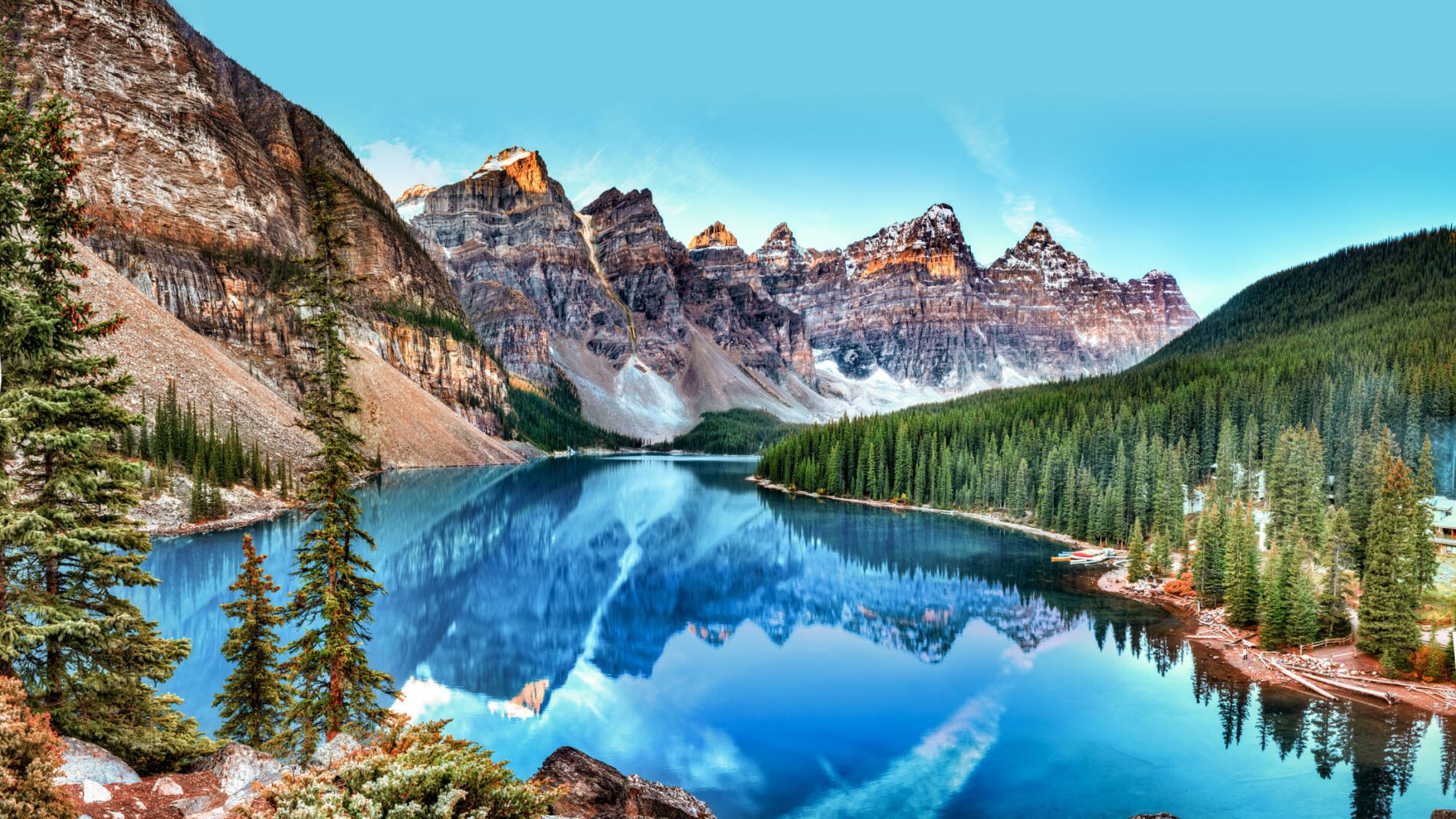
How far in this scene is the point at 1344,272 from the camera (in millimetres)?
112688

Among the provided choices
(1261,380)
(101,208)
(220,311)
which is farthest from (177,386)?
(1261,380)

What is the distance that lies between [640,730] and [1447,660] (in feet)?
101

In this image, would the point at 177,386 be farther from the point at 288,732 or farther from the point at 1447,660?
the point at 1447,660

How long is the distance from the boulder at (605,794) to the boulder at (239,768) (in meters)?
3.68

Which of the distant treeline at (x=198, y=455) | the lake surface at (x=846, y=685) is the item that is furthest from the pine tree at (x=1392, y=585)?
the distant treeline at (x=198, y=455)

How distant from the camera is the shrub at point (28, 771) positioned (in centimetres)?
664

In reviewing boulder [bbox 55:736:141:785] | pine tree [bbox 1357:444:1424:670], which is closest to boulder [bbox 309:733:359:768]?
boulder [bbox 55:736:141:785]

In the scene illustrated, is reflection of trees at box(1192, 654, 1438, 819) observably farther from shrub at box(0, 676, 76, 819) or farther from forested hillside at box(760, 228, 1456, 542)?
forested hillside at box(760, 228, 1456, 542)

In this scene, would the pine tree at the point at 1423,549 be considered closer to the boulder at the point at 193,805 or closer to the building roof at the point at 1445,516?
the building roof at the point at 1445,516

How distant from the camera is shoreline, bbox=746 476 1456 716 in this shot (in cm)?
2647

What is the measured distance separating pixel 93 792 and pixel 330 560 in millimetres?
7263

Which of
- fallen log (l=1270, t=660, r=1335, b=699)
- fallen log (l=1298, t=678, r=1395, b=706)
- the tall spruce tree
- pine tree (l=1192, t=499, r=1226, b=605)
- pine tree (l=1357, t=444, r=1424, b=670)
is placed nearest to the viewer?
the tall spruce tree

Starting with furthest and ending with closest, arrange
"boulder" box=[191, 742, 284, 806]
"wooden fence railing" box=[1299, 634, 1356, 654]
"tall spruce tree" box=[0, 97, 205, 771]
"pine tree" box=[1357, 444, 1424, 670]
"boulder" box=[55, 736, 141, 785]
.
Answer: "wooden fence railing" box=[1299, 634, 1356, 654] → "pine tree" box=[1357, 444, 1424, 670] → "tall spruce tree" box=[0, 97, 205, 771] → "boulder" box=[191, 742, 284, 806] → "boulder" box=[55, 736, 141, 785]

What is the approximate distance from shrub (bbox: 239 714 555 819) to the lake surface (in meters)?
13.6
